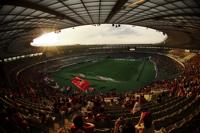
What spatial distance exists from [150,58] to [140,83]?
26943 millimetres

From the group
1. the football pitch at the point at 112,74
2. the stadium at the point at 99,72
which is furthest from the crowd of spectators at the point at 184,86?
the football pitch at the point at 112,74

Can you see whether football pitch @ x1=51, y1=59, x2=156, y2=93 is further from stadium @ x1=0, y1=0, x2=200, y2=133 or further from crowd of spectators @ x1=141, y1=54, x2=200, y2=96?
crowd of spectators @ x1=141, y1=54, x2=200, y2=96

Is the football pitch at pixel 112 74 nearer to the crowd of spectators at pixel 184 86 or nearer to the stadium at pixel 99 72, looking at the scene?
the stadium at pixel 99 72

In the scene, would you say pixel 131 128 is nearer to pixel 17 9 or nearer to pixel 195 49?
pixel 17 9

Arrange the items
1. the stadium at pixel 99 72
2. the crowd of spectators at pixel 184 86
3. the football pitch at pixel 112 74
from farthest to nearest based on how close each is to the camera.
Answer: the football pitch at pixel 112 74, the crowd of spectators at pixel 184 86, the stadium at pixel 99 72

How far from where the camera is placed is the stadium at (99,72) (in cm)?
1611

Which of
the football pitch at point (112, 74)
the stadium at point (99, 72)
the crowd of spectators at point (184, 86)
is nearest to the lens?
the stadium at point (99, 72)

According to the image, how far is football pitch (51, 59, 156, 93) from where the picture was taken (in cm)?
5041

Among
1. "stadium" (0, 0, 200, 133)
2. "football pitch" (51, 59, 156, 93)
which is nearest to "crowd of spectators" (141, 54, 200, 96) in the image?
"stadium" (0, 0, 200, 133)

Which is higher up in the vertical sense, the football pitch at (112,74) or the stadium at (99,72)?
the stadium at (99,72)

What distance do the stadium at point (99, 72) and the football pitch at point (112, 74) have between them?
183 millimetres

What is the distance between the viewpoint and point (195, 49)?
59.4 metres

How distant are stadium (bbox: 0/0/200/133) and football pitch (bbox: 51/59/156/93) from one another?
183 mm

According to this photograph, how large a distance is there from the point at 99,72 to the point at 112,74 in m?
3.88
